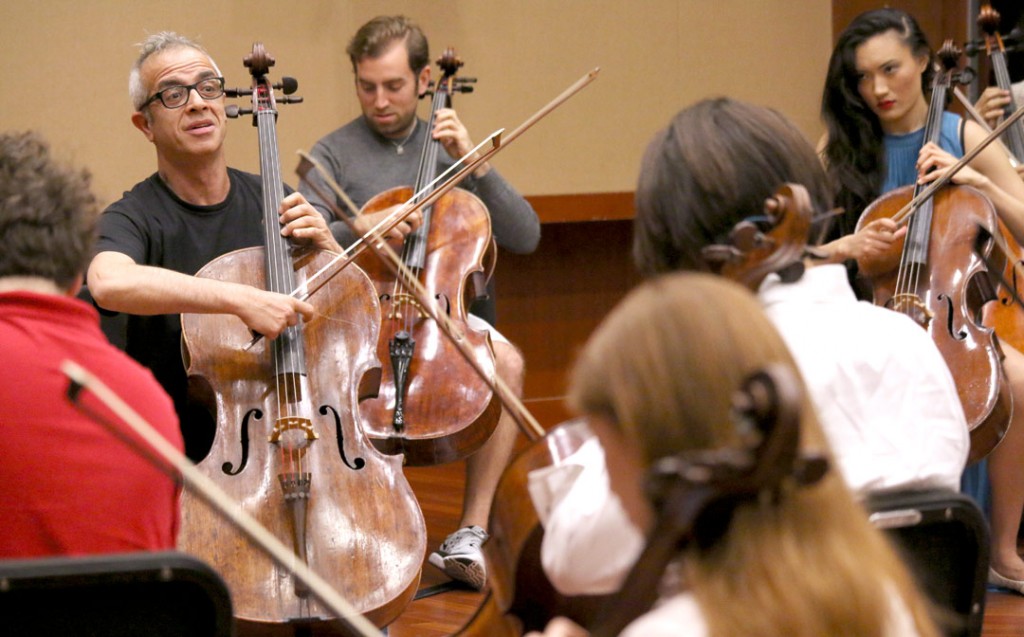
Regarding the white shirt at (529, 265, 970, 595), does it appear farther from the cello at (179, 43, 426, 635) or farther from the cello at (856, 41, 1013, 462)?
the cello at (856, 41, 1013, 462)

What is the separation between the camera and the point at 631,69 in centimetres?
514

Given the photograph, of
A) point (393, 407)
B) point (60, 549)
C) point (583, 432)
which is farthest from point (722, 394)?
point (393, 407)

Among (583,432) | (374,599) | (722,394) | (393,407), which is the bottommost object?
(374,599)

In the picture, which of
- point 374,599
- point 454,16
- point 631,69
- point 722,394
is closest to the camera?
point 722,394

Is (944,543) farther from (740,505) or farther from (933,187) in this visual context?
(933,187)

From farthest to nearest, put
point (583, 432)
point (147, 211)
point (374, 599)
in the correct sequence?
1. point (147, 211)
2. point (374, 599)
3. point (583, 432)

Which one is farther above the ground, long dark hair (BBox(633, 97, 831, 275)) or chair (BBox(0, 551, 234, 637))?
long dark hair (BBox(633, 97, 831, 275))

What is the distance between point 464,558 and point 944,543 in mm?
1643

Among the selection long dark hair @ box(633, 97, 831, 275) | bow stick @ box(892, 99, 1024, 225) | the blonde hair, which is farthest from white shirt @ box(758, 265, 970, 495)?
bow stick @ box(892, 99, 1024, 225)

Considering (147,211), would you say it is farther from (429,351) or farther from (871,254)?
(871,254)

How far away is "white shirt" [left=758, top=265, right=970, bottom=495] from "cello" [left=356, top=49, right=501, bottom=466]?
1362 millimetres

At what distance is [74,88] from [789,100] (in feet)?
9.65

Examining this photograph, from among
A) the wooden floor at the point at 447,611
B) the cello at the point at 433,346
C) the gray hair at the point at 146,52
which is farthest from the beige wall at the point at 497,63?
the wooden floor at the point at 447,611

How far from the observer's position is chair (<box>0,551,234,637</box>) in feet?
3.73
